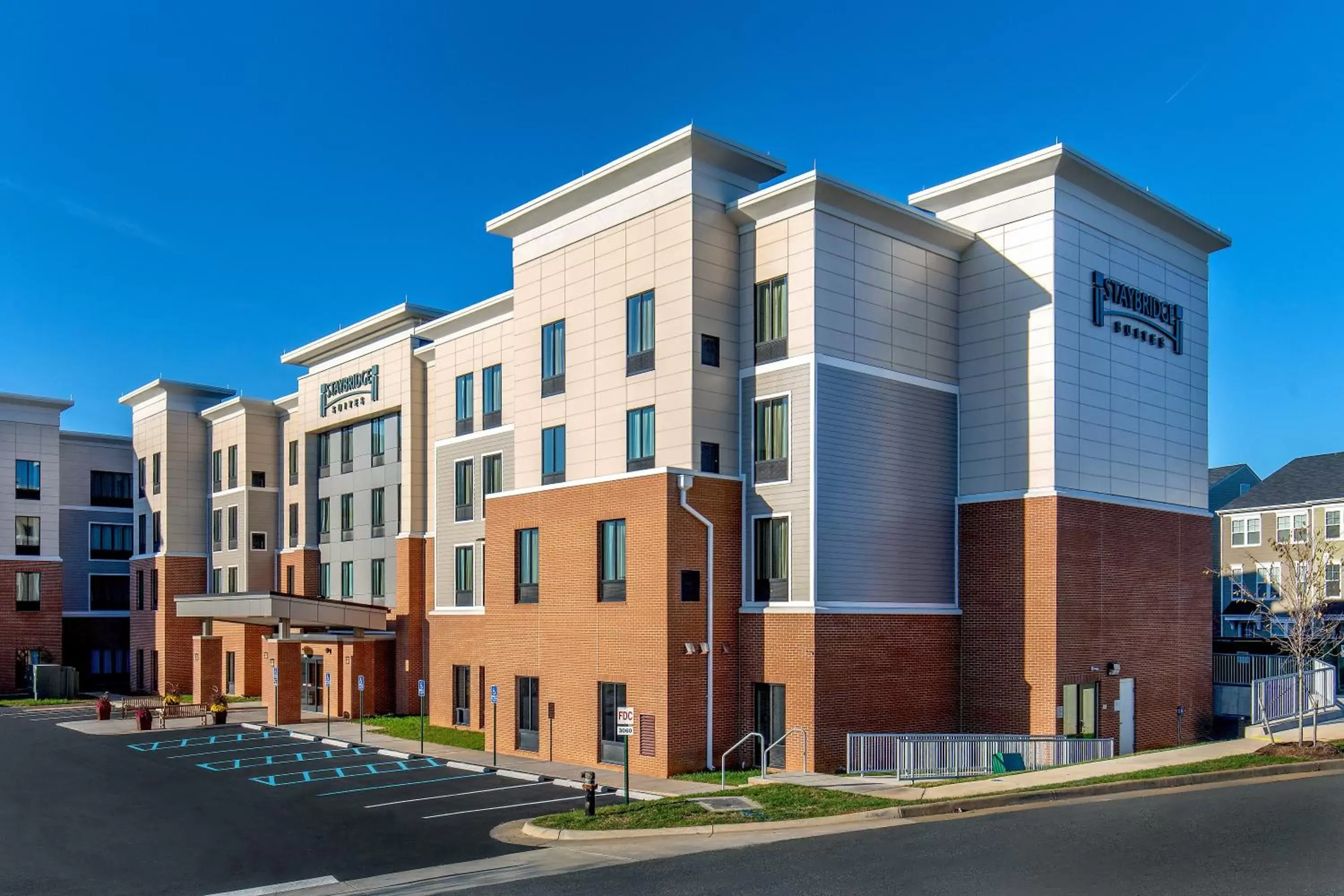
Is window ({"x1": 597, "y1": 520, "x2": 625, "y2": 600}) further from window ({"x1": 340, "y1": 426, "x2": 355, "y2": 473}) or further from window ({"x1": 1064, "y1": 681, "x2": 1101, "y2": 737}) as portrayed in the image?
window ({"x1": 340, "y1": 426, "x2": 355, "y2": 473})

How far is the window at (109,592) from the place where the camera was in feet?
244

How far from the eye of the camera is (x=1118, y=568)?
33.5 m

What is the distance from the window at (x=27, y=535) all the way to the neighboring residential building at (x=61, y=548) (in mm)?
Answer: 53

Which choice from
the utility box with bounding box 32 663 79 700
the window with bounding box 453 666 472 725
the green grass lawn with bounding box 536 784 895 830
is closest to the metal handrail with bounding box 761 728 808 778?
the green grass lawn with bounding box 536 784 895 830

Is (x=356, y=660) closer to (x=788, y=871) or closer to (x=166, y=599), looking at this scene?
(x=166, y=599)

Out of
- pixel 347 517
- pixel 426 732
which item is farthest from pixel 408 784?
pixel 347 517

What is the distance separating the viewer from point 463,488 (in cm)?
4444

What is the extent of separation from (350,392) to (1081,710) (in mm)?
35044

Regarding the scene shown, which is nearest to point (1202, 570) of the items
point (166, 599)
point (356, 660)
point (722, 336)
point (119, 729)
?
point (722, 336)

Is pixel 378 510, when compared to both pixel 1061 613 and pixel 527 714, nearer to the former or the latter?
pixel 527 714

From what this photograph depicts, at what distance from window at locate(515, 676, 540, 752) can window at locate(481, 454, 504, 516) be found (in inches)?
334

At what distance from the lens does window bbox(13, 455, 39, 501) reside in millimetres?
68938

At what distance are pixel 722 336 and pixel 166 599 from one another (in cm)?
4614

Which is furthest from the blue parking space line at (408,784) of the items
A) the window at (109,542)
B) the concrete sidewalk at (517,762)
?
→ the window at (109,542)
